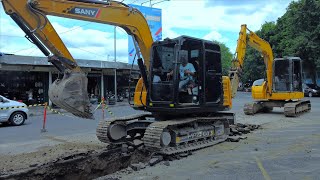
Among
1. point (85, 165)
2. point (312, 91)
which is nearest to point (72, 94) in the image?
point (85, 165)

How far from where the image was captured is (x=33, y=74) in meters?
29.6

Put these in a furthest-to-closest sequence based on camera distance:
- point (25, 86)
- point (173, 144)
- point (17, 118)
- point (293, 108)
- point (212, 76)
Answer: point (25, 86), point (293, 108), point (17, 118), point (212, 76), point (173, 144)

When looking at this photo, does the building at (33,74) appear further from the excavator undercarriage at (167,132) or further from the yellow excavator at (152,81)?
the yellow excavator at (152,81)

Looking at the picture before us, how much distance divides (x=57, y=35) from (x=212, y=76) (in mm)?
4388

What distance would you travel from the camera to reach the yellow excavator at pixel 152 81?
747cm

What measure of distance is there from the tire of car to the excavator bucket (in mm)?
10144

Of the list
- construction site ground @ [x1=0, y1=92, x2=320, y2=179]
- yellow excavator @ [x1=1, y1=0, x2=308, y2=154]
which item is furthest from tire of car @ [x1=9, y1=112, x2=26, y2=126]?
yellow excavator @ [x1=1, y1=0, x2=308, y2=154]

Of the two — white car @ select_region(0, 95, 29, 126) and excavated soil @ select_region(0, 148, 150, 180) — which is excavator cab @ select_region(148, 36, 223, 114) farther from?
white car @ select_region(0, 95, 29, 126)

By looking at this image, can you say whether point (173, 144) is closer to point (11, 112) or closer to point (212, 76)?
point (212, 76)

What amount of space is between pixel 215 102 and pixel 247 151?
164 centimetres

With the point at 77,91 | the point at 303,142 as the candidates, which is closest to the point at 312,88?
the point at 303,142

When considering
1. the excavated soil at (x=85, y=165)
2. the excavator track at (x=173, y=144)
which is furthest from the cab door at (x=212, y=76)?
the excavated soil at (x=85, y=165)

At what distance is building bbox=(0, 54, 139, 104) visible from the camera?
2623 centimetres

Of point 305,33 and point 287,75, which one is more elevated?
point 305,33
